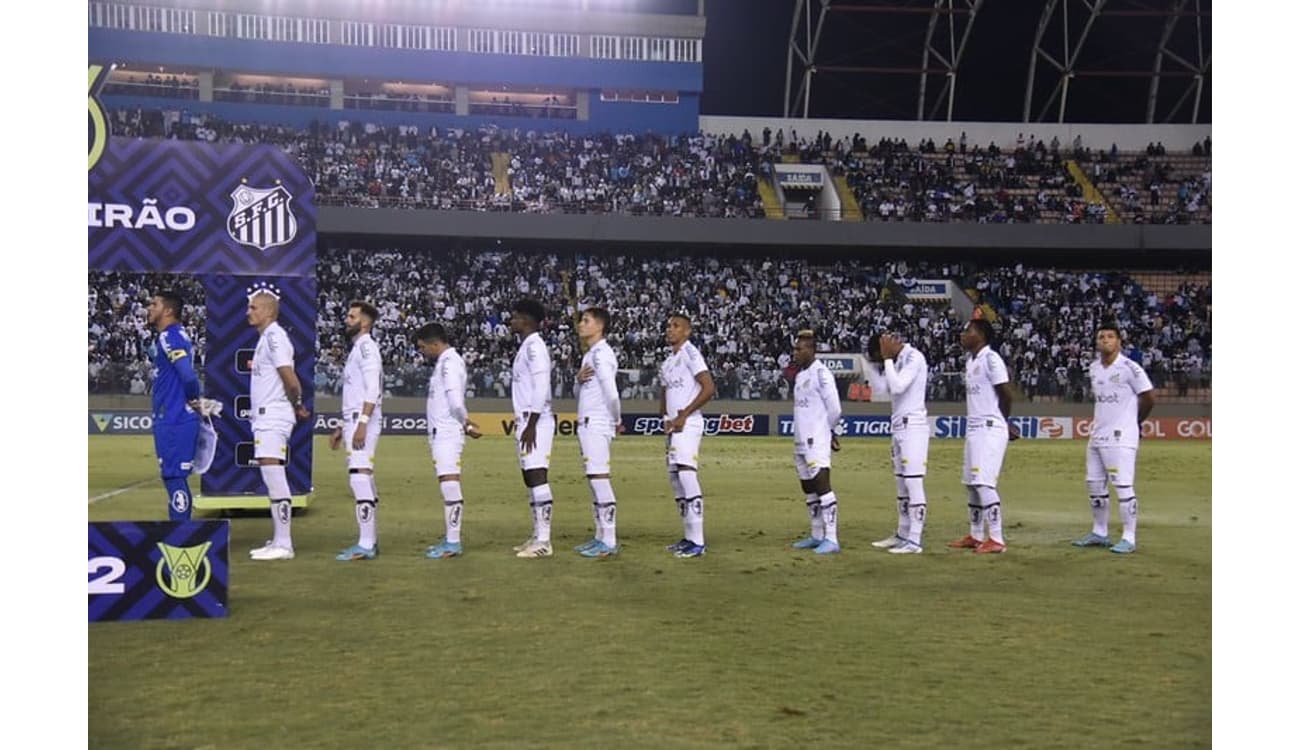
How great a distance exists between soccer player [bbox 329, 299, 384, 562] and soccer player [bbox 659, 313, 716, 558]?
9.09 feet

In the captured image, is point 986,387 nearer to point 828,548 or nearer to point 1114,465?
point 1114,465

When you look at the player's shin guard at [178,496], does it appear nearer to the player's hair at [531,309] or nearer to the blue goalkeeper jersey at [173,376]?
the blue goalkeeper jersey at [173,376]

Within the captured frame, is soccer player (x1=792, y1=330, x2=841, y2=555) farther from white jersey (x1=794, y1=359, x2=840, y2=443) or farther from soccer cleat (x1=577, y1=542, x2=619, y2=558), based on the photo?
soccer cleat (x1=577, y1=542, x2=619, y2=558)

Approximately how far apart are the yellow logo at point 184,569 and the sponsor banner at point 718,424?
79.7 feet

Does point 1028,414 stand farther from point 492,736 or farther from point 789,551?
point 492,736

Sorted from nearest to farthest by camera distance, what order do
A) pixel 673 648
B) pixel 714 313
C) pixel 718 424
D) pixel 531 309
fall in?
pixel 673 648 < pixel 531 309 < pixel 718 424 < pixel 714 313

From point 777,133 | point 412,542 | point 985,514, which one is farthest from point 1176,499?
point 777,133

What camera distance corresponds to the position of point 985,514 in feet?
40.2

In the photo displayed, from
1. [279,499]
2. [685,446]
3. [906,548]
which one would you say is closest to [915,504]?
[906,548]

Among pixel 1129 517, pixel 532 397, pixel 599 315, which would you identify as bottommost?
pixel 1129 517

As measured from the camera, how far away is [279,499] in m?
10.9

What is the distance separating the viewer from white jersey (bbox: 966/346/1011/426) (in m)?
11.9

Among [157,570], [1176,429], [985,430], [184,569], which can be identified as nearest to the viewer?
[157,570]

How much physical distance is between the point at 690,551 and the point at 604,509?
1.01 meters
